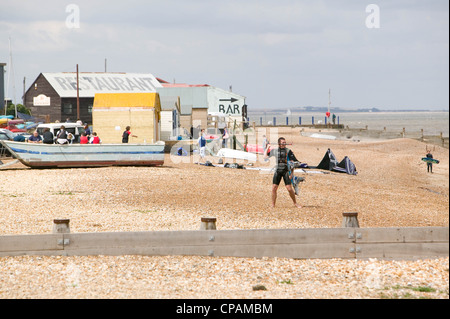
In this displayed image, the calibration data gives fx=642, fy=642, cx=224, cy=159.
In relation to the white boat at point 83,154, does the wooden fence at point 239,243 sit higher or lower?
lower

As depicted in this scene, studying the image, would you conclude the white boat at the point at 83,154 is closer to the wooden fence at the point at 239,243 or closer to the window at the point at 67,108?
the wooden fence at the point at 239,243

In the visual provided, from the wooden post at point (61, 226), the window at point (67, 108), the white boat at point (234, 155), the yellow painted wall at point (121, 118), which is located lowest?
the wooden post at point (61, 226)

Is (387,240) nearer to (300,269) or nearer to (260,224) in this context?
(300,269)

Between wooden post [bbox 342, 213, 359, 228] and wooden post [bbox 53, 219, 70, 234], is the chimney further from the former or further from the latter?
wooden post [bbox 342, 213, 359, 228]

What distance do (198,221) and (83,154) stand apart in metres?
12.4

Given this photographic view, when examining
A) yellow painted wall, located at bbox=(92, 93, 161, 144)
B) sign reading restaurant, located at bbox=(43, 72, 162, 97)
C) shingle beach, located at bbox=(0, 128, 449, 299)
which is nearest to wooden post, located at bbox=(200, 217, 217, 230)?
shingle beach, located at bbox=(0, 128, 449, 299)

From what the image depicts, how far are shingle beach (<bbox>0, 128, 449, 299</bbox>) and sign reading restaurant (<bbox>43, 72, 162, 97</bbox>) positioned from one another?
3753 cm

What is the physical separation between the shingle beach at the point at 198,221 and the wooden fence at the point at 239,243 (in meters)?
0.14

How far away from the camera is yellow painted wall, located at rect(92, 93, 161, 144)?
32.7m

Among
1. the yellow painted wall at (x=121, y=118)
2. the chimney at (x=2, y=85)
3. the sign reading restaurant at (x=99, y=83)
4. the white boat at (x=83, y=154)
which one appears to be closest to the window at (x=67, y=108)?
the sign reading restaurant at (x=99, y=83)

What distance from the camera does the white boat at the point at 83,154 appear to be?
25484mm
